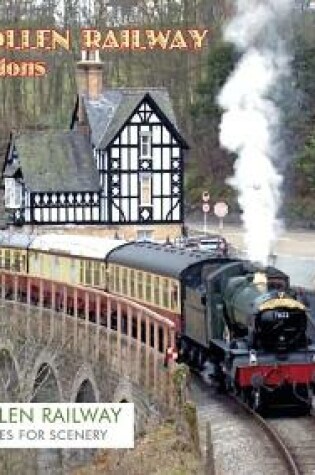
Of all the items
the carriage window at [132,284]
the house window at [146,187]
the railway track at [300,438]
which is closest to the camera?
the railway track at [300,438]

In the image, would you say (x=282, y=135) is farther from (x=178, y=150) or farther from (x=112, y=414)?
(x=112, y=414)

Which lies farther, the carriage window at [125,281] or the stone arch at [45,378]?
the stone arch at [45,378]

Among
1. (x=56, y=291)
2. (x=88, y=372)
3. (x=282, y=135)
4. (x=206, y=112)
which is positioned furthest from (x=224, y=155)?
(x=88, y=372)

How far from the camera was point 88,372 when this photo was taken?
26891mm

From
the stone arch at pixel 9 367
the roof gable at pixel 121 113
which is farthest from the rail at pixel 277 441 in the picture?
the roof gable at pixel 121 113

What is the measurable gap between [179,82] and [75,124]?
16.7 meters

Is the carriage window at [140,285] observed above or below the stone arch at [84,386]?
above

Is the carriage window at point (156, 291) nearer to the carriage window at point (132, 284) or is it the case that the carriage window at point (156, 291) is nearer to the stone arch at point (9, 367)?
the carriage window at point (132, 284)

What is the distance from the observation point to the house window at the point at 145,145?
5097 cm

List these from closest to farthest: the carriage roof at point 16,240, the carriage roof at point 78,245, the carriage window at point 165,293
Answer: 1. the carriage window at point 165,293
2. the carriage roof at point 78,245
3. the carriage roof at point 16,240

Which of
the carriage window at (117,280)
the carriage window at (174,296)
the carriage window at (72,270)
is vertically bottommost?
the carriage window at (72,270)

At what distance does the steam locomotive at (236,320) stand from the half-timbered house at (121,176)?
23.6 meters

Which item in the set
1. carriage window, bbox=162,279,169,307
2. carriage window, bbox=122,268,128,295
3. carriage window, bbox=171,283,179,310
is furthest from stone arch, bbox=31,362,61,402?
carriage window, bbox=171,283,179,310

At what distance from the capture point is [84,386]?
90.5 feet
